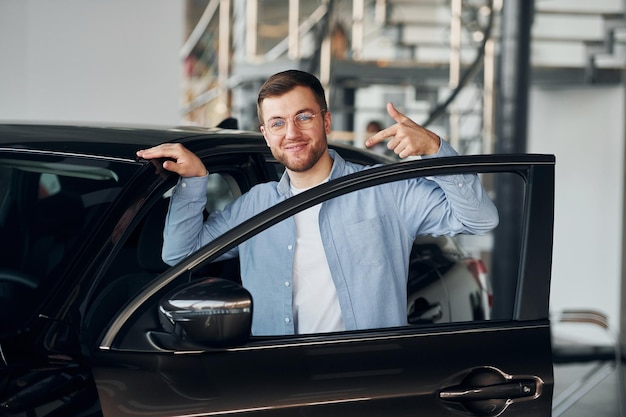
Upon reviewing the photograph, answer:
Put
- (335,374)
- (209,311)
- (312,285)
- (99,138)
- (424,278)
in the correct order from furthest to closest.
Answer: (424,278), (99,138), (312,285), (335,374), (209,311)

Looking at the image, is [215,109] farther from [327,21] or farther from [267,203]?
[267,203]

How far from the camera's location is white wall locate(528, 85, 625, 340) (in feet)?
28.2

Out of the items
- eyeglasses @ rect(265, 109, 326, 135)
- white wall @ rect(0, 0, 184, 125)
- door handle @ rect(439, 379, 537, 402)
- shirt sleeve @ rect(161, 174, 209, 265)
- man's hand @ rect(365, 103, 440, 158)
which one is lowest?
door handle @ rect(439, 379, 537, 402)

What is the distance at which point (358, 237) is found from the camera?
2.42 metres

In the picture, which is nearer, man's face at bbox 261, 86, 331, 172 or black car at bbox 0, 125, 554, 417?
black car at bbox 0, 125, 554, 417

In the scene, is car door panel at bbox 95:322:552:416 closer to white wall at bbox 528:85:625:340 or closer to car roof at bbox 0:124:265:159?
car roof at bbox 0:124:265:159

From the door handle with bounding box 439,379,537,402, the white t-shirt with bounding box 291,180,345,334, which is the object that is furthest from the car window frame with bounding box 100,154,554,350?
the white t-shirt with bounding box 291,180,345,334

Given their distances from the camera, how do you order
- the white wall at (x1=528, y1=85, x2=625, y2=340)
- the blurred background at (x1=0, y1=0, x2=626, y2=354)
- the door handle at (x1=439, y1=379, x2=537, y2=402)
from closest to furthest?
the door handle at (x1=439, y1=379, x2=537, y2=402) < the blurred background at (x1=0, y1=0, x2=626, y2=354) < the white wall at (x1=528, y1=85, x2=625, y2=340)

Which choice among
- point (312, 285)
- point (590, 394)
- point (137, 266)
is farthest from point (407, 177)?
point (590, 394)

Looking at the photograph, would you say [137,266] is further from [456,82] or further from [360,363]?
[456,82]

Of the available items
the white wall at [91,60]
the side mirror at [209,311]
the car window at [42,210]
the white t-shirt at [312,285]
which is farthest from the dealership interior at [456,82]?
the side mirror at [209,311]

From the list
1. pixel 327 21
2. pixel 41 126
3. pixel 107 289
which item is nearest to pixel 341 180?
pixel 107 289

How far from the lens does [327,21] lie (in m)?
8.36

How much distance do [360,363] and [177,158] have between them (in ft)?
2.09
